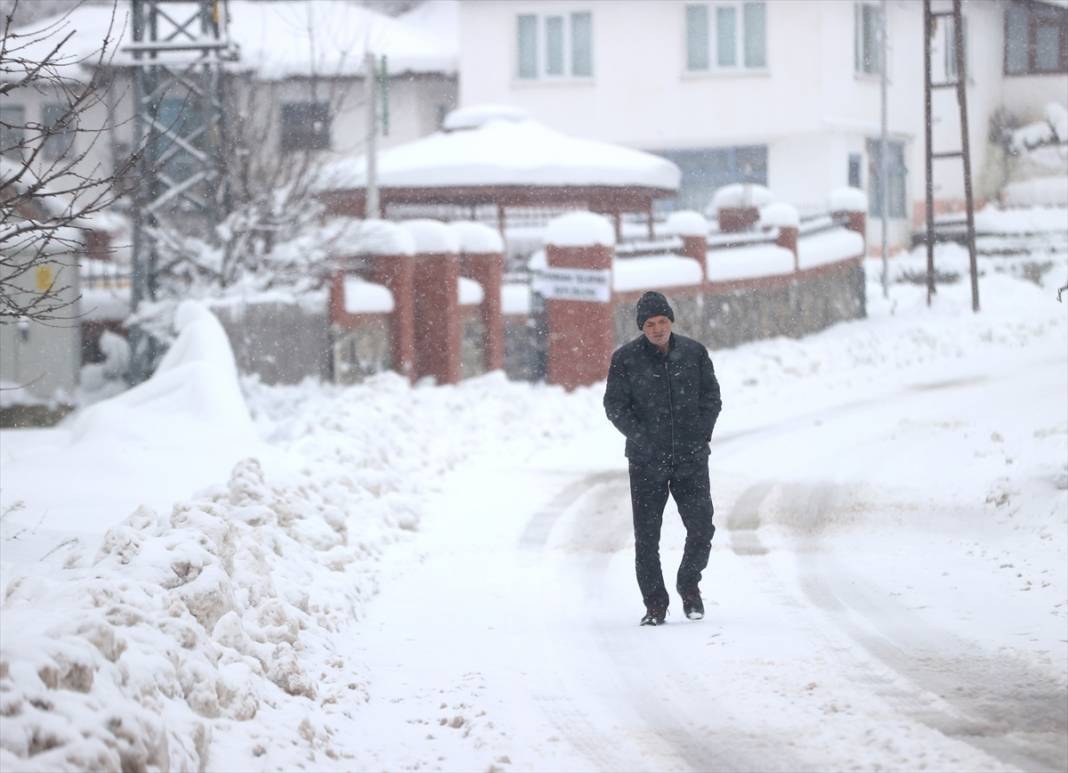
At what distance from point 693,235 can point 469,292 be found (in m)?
4.25

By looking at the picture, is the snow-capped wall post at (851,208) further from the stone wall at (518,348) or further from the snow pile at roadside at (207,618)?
the snow pile at roadside at (207,618)

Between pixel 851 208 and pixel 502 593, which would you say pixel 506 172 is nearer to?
pixel 851 208

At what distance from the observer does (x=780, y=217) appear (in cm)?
2664

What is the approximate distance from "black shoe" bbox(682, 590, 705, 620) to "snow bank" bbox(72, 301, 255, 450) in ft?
19.2

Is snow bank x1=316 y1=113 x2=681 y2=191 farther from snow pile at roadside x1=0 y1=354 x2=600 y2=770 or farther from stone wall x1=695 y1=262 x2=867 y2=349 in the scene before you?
snow pile at roadside x1=0 y1=354 x2=600 y2=770

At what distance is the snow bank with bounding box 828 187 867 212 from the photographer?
30.5m

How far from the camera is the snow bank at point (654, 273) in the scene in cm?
2141

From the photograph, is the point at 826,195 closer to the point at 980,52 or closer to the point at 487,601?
the point at 980,52

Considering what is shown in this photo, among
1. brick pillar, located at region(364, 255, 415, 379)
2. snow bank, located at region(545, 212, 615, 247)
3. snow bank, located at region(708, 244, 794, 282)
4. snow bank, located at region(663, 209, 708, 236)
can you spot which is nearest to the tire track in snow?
brick pillar, located at region(364, 255, 415, 379)

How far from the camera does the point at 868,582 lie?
918 centimetres

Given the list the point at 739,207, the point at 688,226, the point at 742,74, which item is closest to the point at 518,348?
the point at 688,226

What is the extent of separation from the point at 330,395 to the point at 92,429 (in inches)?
230

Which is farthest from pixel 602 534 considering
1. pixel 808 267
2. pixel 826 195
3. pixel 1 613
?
pixel 826 195

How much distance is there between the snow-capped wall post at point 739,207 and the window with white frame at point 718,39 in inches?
327
